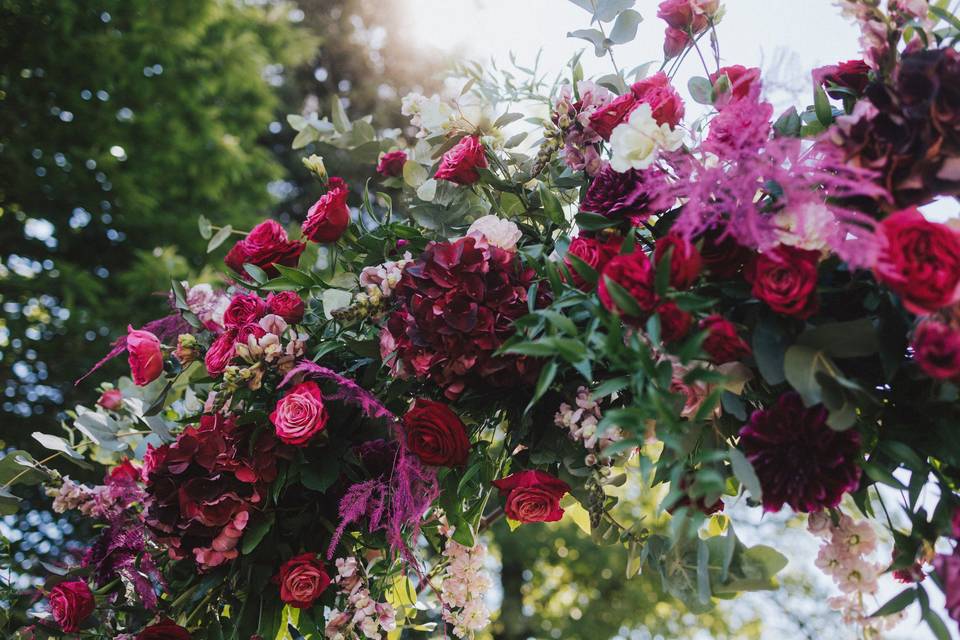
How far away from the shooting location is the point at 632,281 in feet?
2.06

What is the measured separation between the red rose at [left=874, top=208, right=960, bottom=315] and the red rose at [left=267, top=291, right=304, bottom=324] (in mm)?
649

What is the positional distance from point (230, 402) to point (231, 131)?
4380 mm

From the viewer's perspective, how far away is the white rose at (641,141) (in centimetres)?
69

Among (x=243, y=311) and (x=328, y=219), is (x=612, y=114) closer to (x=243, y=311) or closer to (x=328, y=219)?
(x=328, y=219)

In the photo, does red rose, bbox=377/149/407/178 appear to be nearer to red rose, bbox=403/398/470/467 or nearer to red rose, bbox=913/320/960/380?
red rose, bbox=403/398/470/467

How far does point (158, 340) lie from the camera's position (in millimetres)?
1016

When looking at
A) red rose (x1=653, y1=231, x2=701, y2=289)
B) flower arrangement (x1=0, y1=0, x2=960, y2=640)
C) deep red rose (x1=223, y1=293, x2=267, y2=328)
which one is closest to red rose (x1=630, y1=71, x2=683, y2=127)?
flower arrangement (x1=0, y1=0, x2=960, y2=640)

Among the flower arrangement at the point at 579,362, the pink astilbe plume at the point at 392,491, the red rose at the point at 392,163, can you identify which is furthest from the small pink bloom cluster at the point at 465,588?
the red rose at the point at 392,163

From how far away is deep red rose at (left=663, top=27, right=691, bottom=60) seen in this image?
0.90 meters

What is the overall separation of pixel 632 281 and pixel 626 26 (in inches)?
18.7

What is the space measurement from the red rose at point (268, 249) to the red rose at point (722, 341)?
0.63m

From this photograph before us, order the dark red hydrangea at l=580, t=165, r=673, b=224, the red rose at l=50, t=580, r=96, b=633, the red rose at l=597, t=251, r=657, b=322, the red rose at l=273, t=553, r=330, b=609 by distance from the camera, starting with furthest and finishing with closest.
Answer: the red rose at l=50, t=580, r=96, b=633
the red rose at l=273, t=553, r=330, b=609
the dark red hydrangea at l=580, t=165, r=673, b=224
the red rose at l=597, t=251, r=657, b=322

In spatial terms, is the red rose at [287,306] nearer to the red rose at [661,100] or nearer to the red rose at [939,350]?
the red rose at [661,100]

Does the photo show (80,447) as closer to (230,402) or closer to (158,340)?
(158,340)
